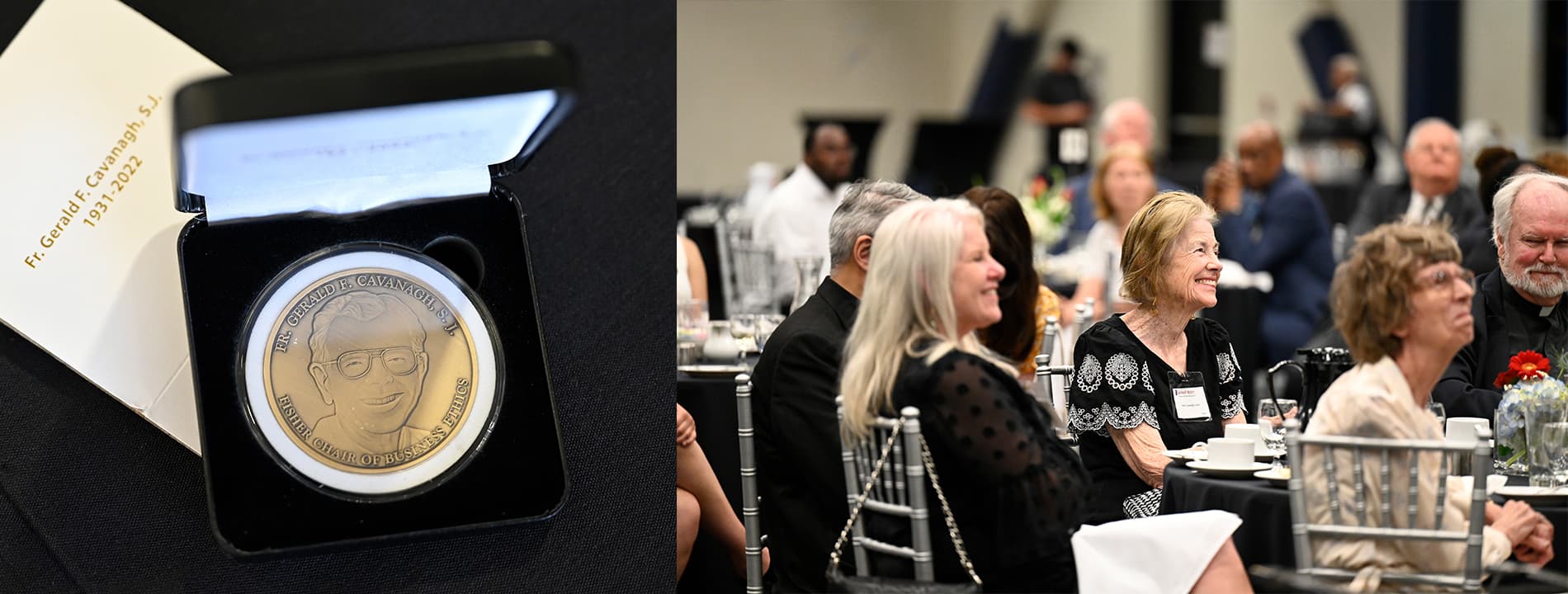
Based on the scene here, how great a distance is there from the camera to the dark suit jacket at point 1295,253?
6.39 meters

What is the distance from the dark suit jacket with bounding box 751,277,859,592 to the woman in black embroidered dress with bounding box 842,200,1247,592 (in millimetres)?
210

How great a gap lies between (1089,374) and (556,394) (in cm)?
116

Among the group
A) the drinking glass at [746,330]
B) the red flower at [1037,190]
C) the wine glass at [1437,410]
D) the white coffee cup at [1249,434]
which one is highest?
the red flower at [1037,190]

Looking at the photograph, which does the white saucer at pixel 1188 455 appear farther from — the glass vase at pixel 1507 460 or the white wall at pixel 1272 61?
the white wall at pixel 1272 61

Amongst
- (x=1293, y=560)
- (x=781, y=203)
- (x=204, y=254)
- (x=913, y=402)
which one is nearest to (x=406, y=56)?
(x=204, y=254)

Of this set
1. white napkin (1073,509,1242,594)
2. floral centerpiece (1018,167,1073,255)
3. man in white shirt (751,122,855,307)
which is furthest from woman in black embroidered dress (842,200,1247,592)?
floral centerpiece (1018,167,1073,255)

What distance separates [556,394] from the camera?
2309 millimetres

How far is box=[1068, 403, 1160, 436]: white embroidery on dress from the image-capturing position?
300 cm

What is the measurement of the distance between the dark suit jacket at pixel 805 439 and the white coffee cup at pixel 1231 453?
2.15 feet

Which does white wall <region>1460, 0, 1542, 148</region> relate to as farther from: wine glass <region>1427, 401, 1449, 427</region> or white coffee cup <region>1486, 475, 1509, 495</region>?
wine glass <region>1427, 401, 1449, 427</region>

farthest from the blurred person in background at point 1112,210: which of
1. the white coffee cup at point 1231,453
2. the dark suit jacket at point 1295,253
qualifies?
the white coffee cup at point 1231,453

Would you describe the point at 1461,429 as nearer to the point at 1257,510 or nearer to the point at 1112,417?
the point at 1257,510

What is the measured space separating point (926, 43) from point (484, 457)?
44.8 ft

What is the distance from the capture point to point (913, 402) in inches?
92.4
